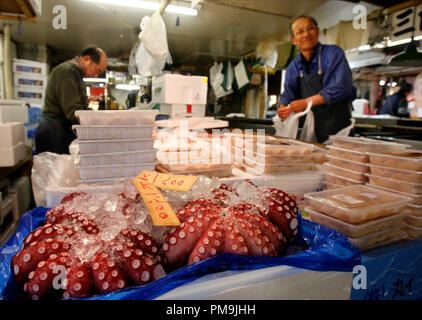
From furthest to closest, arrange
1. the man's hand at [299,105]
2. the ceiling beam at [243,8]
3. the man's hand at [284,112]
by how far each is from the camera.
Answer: the ceiling beam at [243,8] < the man's hand at [284,112] < the man's hand at [299,105]

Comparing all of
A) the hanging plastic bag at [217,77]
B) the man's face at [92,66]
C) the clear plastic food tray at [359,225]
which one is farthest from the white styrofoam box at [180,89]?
the hanging plastic bag at [217,77]

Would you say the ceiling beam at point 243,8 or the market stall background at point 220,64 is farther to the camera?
the ceiling beam at point 243,8

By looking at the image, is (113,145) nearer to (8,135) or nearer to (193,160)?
(193,160)

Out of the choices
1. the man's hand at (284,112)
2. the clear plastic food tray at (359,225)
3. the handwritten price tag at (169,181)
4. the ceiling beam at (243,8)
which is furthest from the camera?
the ceiling beam at (243,8)

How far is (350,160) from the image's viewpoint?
1.57 m

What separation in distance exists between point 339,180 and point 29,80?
7607mm

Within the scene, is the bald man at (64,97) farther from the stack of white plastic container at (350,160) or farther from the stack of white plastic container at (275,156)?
the stack of white plastic container at (350,160)

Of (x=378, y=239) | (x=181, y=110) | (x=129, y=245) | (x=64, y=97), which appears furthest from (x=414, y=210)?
(x=64, y=97)

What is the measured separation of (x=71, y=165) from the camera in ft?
4.70

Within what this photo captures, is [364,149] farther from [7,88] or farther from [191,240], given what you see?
[7,88]

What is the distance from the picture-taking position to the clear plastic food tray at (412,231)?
1.27 metres

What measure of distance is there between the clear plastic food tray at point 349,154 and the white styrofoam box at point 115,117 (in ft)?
3.51

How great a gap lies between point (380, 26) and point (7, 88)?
25.9 feet
